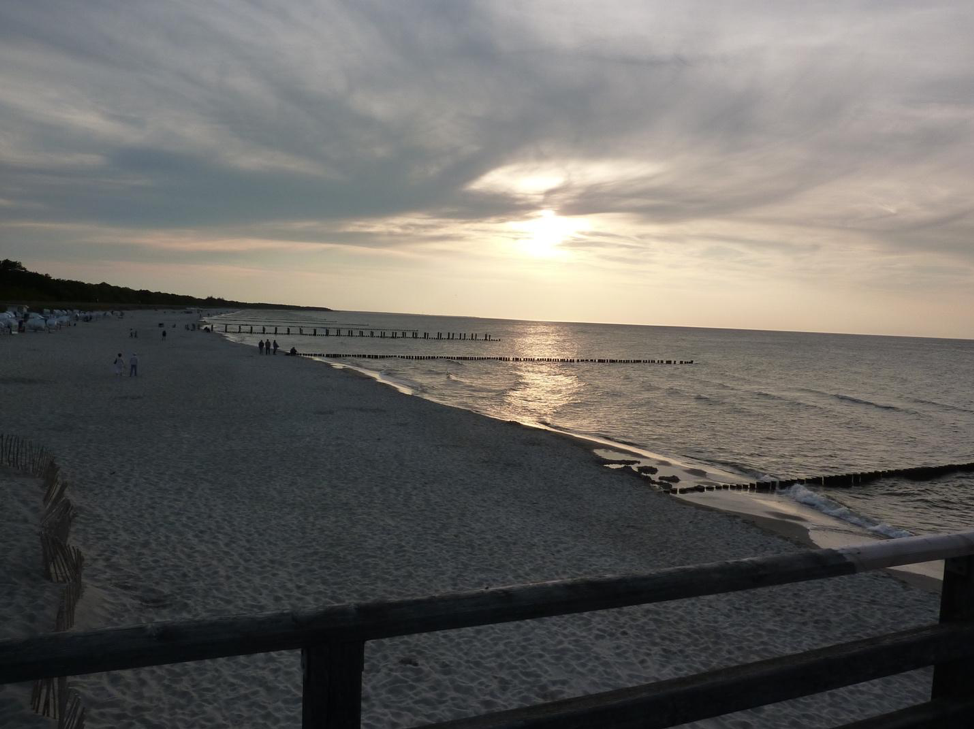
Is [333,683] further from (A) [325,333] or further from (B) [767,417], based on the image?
(A) [325,333]

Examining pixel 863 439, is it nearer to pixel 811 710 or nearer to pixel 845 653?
pixel 811 710

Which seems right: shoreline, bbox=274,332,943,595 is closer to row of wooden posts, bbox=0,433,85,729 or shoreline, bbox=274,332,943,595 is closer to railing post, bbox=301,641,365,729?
row of wooden posts, bbox=0,433,85,729

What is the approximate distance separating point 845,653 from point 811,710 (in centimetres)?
600

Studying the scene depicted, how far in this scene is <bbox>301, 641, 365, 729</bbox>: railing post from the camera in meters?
1.85

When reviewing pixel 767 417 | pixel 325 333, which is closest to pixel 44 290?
pixel 325 333

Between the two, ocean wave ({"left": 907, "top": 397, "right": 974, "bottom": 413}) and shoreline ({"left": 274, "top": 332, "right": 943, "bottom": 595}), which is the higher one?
ocean wave ({"left": 907, "top": 397, "right": 974, "bottom": 413})

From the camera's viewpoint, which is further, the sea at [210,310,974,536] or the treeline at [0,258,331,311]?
the treeline at [0,258,331,311]

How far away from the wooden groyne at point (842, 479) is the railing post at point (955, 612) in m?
16.9

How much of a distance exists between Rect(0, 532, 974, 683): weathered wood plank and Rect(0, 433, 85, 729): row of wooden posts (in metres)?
0.52

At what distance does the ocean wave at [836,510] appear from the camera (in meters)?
16.6

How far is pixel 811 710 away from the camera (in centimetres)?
736

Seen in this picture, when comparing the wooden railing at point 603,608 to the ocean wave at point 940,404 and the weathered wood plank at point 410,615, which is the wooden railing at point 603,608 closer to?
the weathered wood plank at point 410,615

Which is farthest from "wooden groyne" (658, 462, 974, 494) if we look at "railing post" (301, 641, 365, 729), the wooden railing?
"railing post" (301, 641, 365, 729)

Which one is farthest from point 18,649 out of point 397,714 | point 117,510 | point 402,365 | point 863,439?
point 402,365
